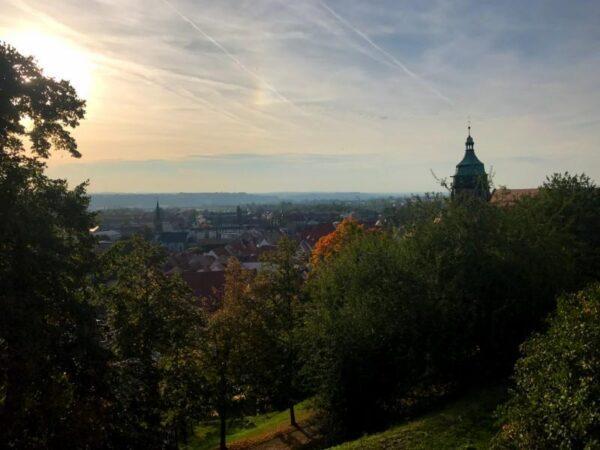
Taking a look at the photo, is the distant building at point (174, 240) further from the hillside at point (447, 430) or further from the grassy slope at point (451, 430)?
the grassy slope at point (451, 430)

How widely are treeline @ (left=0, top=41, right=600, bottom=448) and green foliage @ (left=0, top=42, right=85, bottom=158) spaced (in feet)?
0.11

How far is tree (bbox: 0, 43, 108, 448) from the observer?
9.19m

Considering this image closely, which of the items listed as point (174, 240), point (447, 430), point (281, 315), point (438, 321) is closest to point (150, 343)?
point (281, 315)

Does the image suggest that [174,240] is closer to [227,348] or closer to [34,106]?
[227,348]

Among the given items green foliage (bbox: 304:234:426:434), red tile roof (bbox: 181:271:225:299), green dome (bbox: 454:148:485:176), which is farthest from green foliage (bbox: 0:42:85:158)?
green dome (bbox: 454:148:485:176)

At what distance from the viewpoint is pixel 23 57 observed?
10.2 metres

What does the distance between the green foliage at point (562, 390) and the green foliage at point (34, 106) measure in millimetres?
10194

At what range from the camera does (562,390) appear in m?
7.31

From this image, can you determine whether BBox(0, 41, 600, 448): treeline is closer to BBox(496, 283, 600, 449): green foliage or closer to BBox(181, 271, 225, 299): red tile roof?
BBox(496, 283, 600, 449): green foliage

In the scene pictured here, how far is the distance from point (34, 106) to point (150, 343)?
7.40 metres

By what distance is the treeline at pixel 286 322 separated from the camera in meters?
9.10

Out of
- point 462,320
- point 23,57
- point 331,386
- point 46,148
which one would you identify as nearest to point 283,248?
point 331,386

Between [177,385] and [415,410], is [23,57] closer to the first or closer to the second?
[177,385]

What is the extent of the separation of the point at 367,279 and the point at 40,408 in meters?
11.2
